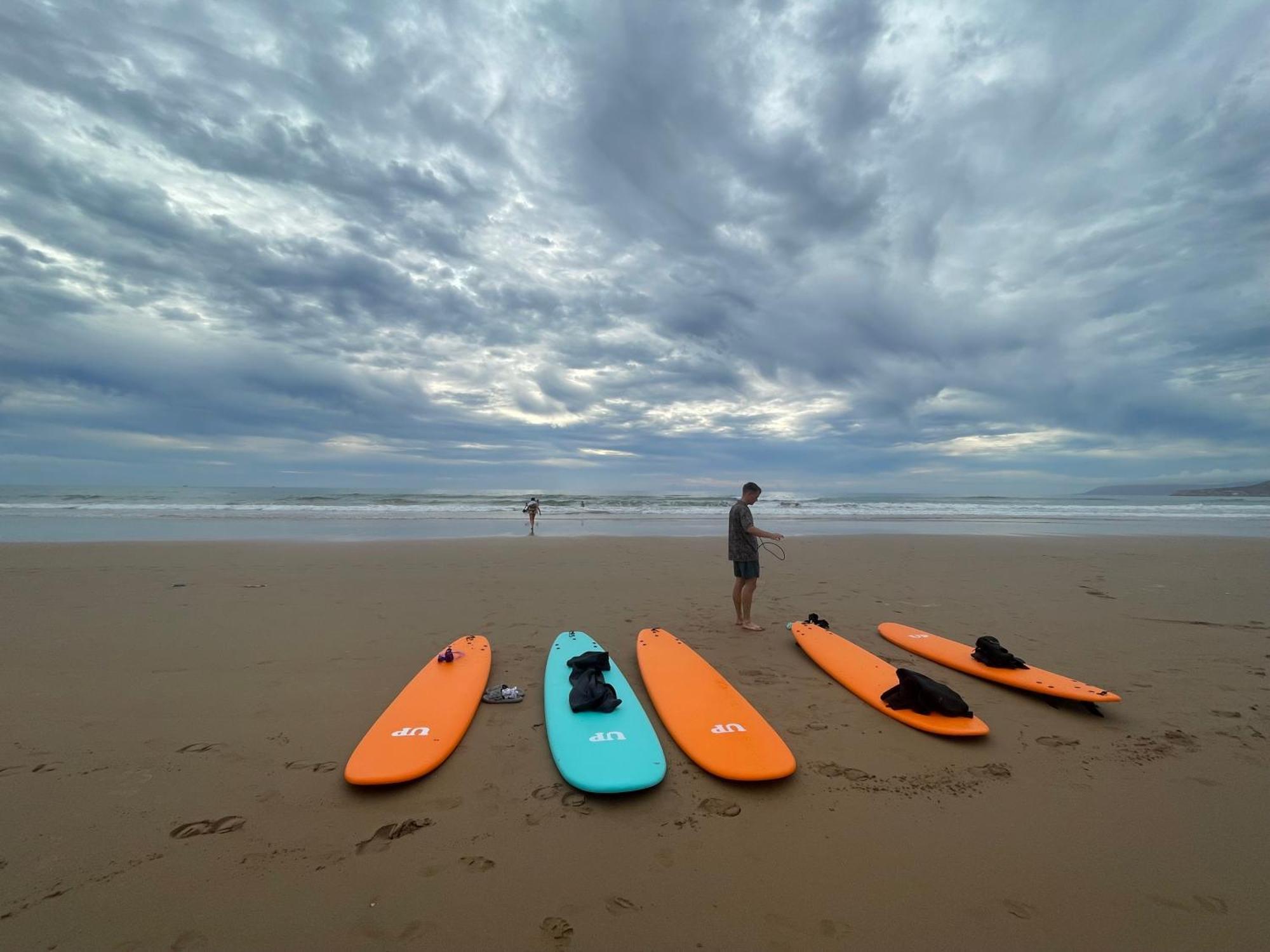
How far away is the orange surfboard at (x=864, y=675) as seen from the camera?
3.67 m

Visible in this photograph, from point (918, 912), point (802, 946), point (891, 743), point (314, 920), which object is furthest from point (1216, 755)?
point (314, 920)

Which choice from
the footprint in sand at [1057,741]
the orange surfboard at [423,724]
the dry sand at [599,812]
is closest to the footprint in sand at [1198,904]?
the dry sand at [599,812]

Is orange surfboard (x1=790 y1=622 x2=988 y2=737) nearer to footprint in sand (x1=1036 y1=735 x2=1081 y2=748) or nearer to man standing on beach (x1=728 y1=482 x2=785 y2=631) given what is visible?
footprint in sand (x1=1036 y1=735 x2=1081 y2=748)

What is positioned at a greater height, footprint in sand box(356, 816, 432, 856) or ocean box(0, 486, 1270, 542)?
ocean box(0, 486, 1270, 542)

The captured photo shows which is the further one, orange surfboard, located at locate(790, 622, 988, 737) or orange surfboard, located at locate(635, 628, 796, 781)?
orange surfboard, located at locate(790, 622, 988, 737)

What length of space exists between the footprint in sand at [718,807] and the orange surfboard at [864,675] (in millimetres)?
1751

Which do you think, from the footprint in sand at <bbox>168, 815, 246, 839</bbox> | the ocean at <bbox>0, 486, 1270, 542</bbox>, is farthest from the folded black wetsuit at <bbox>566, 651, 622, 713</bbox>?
the ocean at <bbox>0, 486, 1270, 542</bbox>

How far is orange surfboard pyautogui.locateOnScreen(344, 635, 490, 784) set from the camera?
10.0ft

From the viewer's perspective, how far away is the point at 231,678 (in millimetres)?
4535

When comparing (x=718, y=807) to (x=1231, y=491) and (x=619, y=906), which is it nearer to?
(x=619, y=906)

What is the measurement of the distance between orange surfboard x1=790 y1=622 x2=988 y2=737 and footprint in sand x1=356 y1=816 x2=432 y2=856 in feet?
11.0

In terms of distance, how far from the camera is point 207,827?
2645 mm

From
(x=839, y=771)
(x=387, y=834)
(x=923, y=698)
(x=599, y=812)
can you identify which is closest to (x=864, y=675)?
(x=923, y=698)

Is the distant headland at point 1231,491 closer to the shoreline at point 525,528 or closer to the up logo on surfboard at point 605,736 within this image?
the shoreline at point 525,528
